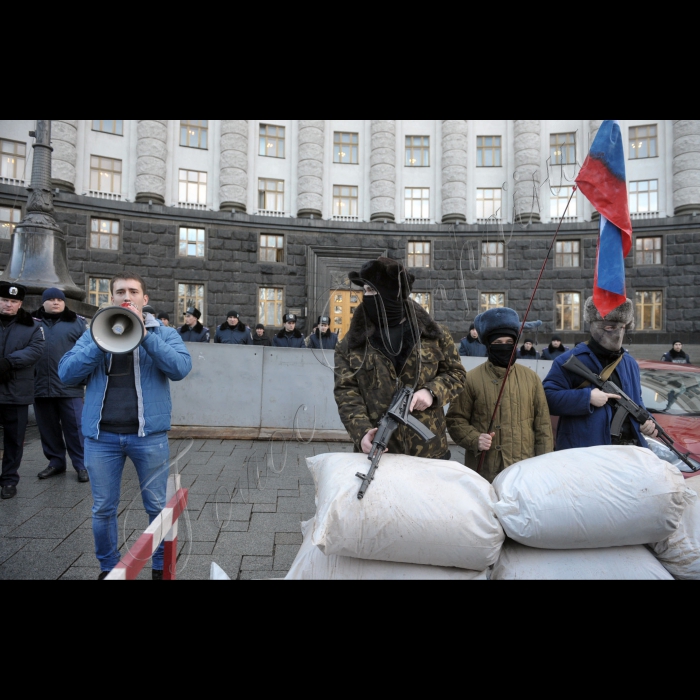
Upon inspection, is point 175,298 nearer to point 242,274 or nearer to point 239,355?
point 242,274

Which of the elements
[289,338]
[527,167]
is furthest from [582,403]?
[527,167]

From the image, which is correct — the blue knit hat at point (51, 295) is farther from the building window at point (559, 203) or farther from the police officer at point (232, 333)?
the building window at point (559, 203)

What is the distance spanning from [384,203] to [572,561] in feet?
65.7

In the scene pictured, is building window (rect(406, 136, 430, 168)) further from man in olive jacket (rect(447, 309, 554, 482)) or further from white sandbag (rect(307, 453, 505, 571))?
white sandbag (rect(307, 453, 505, 571))

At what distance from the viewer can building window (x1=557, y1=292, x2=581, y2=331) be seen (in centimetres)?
1928

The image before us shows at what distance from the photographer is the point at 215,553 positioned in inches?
119

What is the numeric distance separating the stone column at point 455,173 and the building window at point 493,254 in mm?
1593

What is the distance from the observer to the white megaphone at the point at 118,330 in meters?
2.20

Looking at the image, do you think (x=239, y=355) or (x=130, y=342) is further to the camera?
(x=239, y=355)

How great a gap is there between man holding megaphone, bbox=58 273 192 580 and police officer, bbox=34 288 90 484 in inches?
94.4

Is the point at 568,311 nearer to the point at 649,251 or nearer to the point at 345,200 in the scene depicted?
the point at 649,251

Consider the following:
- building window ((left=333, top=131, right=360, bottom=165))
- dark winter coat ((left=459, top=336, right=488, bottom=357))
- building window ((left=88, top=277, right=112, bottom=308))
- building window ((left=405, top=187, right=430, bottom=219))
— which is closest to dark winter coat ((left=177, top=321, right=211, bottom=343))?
dark winter coat ((left=459, top=336, right=488, bottom=357))
